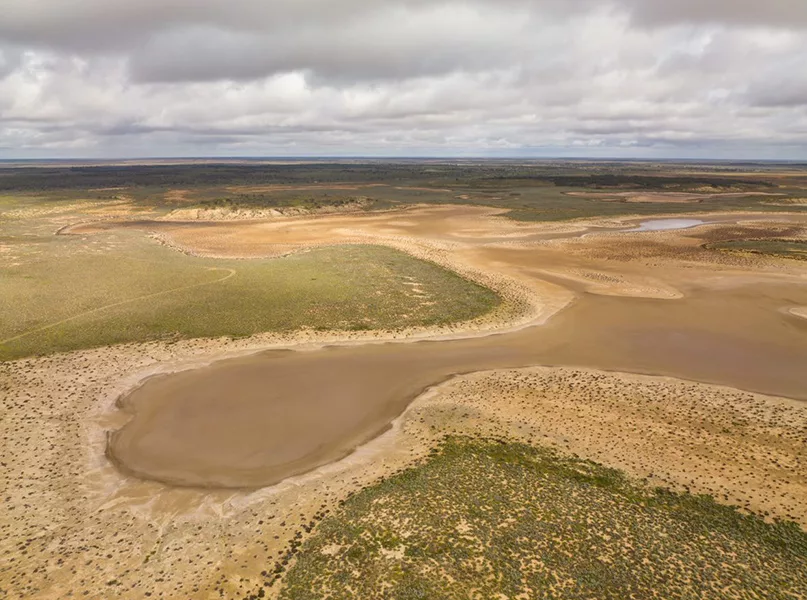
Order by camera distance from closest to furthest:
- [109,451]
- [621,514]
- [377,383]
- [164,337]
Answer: [621,514]
[109,451]
[377,383]
[164,337]

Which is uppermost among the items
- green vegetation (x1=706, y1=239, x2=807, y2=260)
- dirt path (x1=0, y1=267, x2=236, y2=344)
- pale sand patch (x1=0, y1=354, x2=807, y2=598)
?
green vegetation (x1=706, y1=239, x2=807, y2=260)

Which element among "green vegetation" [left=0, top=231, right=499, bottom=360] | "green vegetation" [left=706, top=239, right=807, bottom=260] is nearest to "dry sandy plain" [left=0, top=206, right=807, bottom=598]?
"green vegetation" [left=0, top=231, right=499, bottom=360]

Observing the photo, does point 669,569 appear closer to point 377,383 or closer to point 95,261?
point 377,383

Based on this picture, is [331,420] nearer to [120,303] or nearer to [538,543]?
[538,543]

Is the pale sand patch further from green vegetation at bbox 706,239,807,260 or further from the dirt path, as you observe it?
green vegetation at bbox 706,239,807,260

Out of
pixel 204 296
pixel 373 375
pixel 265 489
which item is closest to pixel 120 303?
pixel 204 296

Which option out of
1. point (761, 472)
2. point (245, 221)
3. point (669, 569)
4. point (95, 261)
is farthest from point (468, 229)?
point (669, 569)

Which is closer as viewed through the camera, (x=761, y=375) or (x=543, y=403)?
(x=543, y=403)
